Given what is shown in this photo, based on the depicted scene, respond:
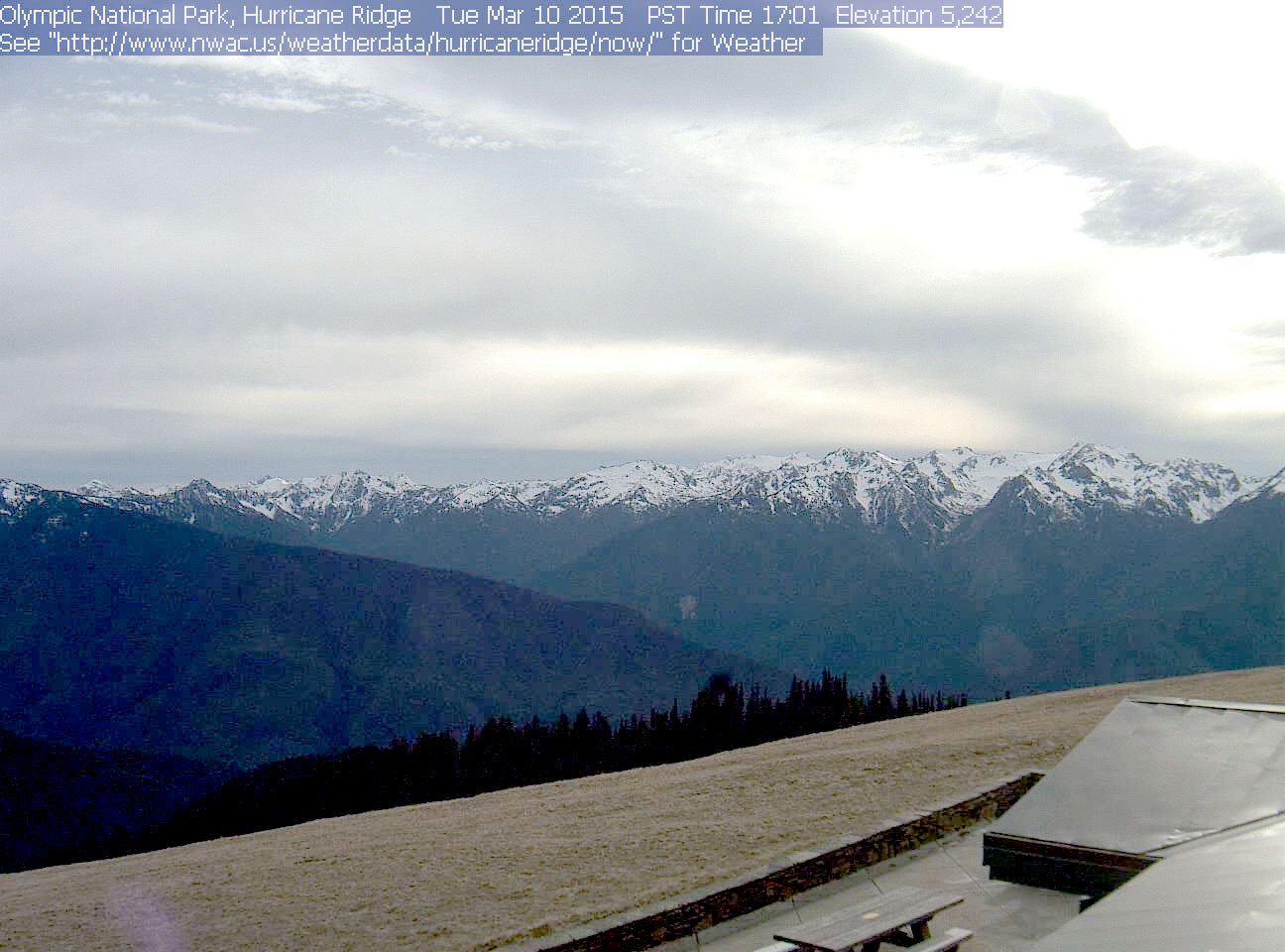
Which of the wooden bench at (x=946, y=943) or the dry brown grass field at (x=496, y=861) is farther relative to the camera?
the dry brown grass field at (x=496, y=861)

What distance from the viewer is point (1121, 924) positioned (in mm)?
8992

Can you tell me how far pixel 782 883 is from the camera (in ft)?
51.5

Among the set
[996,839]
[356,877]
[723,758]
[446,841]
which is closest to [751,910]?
[996,839]

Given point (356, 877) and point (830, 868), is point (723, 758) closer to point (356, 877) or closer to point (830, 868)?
point (356, 877)

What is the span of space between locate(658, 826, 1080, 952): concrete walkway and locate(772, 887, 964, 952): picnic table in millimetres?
489

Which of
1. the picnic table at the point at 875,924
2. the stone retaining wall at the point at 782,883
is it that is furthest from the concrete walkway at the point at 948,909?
the picnic table at the point at 875,924

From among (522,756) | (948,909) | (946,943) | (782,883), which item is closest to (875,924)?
(946,943)

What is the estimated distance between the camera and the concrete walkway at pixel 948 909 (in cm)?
1362

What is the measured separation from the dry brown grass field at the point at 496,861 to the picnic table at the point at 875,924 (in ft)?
13.9

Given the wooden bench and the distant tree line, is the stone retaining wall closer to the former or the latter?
the wooden bench

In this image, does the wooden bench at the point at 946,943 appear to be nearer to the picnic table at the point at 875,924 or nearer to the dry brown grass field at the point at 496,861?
the picnic table at the point at 875,924

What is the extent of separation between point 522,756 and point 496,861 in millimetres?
117771

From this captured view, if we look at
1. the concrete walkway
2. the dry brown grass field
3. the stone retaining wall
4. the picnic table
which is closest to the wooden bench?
the picnic table

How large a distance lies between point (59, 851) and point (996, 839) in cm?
20127
